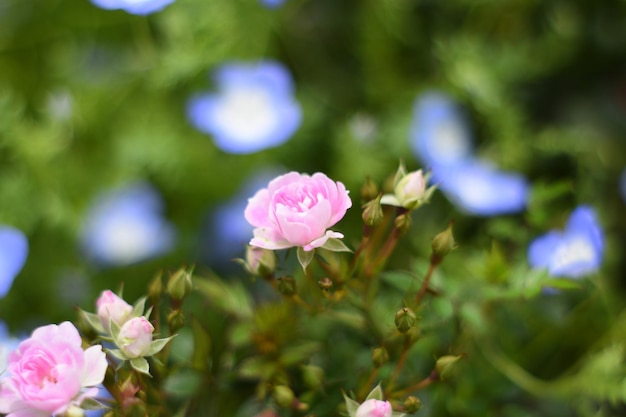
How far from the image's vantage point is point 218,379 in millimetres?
672

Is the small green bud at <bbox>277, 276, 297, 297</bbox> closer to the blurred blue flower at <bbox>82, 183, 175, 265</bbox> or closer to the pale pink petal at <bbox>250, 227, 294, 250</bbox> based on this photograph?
the pale pink petal at <bbox>250, 227, 294, 250</bbox>

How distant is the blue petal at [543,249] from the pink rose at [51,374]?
0.47 metres

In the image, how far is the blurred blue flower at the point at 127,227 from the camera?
1021mm

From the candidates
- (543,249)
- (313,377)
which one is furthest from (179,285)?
(543,249)

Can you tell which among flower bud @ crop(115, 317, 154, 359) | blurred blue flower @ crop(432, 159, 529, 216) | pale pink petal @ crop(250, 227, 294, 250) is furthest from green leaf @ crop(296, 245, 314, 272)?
blurred blue flower @ crop(432, 159, 529, 216)

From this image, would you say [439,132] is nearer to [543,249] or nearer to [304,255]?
[543,249]

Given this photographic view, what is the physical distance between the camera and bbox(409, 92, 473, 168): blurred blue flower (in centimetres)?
106

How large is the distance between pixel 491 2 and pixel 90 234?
26.8 inches

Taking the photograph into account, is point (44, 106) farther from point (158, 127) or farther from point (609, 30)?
point (609, 30)

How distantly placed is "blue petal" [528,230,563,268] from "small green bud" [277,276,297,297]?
305mm

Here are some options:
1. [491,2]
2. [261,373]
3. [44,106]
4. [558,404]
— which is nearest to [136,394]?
[261,373]

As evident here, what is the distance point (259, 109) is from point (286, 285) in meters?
0.60

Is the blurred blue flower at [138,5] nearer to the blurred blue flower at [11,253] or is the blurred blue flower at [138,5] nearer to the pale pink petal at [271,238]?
the blurred blue flower at [11,253]

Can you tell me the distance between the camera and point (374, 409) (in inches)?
19.7
